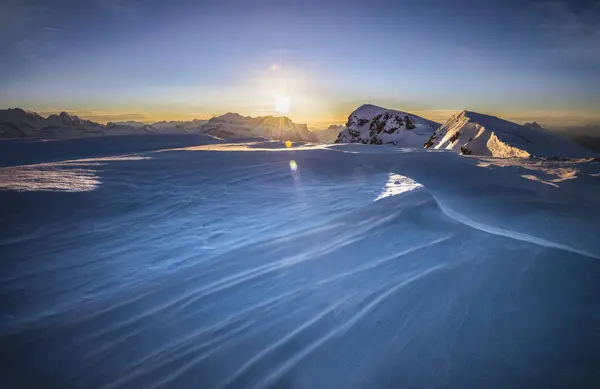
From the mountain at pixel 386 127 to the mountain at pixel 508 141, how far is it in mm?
52235

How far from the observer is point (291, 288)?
303cm

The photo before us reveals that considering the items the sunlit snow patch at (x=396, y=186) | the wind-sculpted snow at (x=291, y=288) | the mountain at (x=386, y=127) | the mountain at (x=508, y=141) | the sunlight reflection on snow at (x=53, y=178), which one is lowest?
the wind-sculpted snow at (x=291, y=288)

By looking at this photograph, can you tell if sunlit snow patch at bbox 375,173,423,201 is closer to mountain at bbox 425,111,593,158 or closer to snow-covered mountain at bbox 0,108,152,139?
mountain at bbox 425,111,593,158

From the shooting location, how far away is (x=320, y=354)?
2357mm

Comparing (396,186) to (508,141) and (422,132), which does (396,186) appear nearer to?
(508,141)

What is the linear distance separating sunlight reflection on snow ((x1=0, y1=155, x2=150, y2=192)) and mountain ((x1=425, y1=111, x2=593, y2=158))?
47.4ft

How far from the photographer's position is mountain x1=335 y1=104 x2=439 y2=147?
76.1 metres

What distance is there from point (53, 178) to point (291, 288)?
4.47 metres

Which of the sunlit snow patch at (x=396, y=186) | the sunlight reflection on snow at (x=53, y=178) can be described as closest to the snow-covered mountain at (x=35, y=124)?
the sunlight reflection on snow at (x=53, y=178)

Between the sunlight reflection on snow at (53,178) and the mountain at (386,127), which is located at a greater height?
the mountain at (386,127)

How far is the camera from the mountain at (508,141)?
14.1m

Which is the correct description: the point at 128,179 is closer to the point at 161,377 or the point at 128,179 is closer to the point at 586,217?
the point at 161,377

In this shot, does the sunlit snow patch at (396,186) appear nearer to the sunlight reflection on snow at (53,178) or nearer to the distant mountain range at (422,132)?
the sunlight reflection on snow at (53,178)

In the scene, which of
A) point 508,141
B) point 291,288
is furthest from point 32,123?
point 291,288
